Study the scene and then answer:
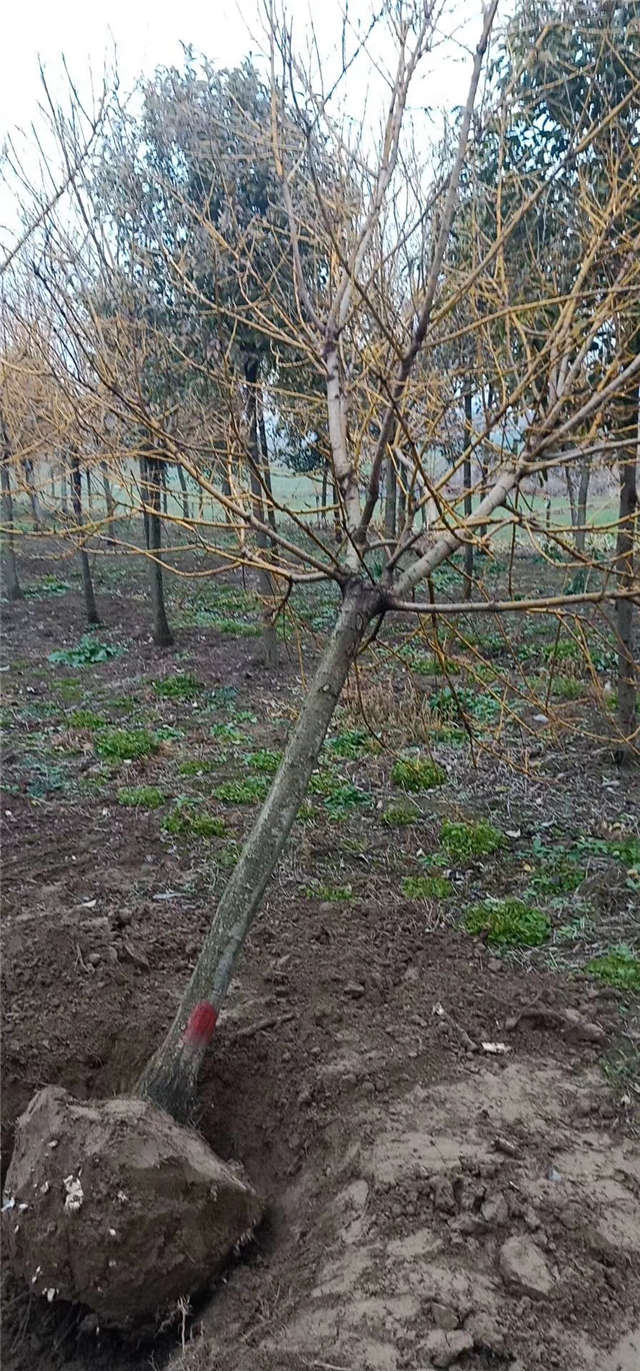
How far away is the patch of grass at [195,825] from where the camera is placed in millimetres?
5461

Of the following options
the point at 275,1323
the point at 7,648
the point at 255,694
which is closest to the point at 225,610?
the point at 7,648

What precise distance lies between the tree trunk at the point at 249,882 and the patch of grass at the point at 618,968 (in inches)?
69.1

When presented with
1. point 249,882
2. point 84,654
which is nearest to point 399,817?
point 249,882

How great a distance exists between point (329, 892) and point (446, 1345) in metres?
2.62

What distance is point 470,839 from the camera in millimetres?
5230

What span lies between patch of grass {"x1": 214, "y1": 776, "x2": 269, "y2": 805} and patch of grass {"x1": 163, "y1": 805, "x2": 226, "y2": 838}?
→ 29cm

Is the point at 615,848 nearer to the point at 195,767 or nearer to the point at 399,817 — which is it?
the point at 399,817

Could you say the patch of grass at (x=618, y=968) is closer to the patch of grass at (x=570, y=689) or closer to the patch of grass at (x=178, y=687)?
the patch of grass at (x=570, y=689)

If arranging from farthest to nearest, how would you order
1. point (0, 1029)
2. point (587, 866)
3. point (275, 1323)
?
point (587, 866)
point (0, 1029)
point (275, 1323)

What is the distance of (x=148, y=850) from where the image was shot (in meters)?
5.27

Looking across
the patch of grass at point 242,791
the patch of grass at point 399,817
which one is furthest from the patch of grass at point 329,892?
the patch of grass at point 242,791

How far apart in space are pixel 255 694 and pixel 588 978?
5.28 metres

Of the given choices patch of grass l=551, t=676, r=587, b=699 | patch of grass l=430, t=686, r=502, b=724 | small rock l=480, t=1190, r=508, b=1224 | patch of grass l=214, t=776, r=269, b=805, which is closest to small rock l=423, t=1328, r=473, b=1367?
small rock l=480, t=1190, r=508, b=1224

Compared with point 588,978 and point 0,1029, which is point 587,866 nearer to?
point 588,978
